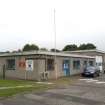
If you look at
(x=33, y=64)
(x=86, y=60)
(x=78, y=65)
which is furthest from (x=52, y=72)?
(x=86, y=60)

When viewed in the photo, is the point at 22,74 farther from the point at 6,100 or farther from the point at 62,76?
the point at 6,100

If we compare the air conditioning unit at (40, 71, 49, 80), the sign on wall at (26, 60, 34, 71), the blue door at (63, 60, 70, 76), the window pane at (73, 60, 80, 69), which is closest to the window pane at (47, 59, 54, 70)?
the air conditioning unit at (40, 71, 49, 80)

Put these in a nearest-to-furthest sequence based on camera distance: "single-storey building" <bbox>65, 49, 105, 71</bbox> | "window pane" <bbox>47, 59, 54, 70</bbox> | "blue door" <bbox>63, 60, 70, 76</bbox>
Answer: "window pane" <bbox>47, 59, 54, 70</bbox> → "blue door" <bbox>63, 60, 70, 76</bbox> → "single-storey building" <bbox>65, 49, 105, 71</bbox>

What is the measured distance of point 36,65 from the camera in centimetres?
2825

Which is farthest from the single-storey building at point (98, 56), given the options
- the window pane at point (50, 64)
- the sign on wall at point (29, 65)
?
the sign on wall at point (29, 65)

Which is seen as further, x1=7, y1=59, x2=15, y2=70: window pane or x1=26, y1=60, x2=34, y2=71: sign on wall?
x1=7, y1=59, x2=15, y2=70: window pane

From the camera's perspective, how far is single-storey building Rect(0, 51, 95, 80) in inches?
1118

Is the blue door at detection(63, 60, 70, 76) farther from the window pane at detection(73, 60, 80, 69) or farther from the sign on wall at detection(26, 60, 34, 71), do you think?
the sign on wall at detection(26, 60, 34, 71)

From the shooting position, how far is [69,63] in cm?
3544

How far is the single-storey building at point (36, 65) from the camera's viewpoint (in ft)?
93.1

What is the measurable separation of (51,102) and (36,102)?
802 mm

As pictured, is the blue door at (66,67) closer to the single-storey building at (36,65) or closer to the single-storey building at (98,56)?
the single-storey building at (36,65)

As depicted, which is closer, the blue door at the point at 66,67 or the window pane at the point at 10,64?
the window pane at the point at 10,64

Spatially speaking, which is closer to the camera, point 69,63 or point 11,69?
point 11,69
